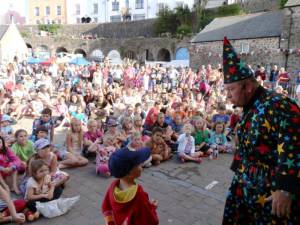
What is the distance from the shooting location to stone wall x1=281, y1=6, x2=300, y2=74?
22.9m

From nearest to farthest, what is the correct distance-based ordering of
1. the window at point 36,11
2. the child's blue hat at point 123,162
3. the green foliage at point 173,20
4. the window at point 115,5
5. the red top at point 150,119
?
the child's blue hat at point 123,162, the red top at point 150,119, the green foliage at point 173,20, the window at point 115,5, the window at point 36,11

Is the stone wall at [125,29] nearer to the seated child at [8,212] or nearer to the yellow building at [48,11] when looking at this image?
the yellow building at [48,11]

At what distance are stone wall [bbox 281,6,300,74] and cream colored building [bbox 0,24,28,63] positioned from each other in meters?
26.3

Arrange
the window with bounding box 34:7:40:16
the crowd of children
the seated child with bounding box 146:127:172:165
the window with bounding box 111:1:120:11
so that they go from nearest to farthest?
1. the crowd of children
2. the seated child with bounding box 146:127:172:165
3. the window with bounding box 111:1:120:11
4. the window with bounding box 34:7:40:16

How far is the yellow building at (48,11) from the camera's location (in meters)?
67.2

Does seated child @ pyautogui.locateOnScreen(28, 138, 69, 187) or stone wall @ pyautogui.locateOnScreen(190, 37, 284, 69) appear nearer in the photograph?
seated child @ pyautogui.locateOnScreen(28, 138, 69, 187)

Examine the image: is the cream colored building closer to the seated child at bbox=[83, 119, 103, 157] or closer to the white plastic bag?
the seated child at bbox=[83, 119, 103, 157]

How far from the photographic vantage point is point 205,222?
4.27 metres

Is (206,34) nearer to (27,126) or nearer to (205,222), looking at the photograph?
(27,126)

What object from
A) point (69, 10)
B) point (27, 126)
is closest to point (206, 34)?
point (27, 126)

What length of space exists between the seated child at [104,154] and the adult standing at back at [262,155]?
3540 millimetres

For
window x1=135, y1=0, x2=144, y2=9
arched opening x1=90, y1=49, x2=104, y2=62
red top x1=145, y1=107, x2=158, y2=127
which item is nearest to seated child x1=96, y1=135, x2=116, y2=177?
red top x1=145, y1=107, x2=158, y2=127

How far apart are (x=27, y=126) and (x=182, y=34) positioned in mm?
32230

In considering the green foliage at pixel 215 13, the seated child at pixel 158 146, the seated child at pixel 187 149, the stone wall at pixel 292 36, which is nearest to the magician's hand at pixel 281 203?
the seated child at pixel 158 146
